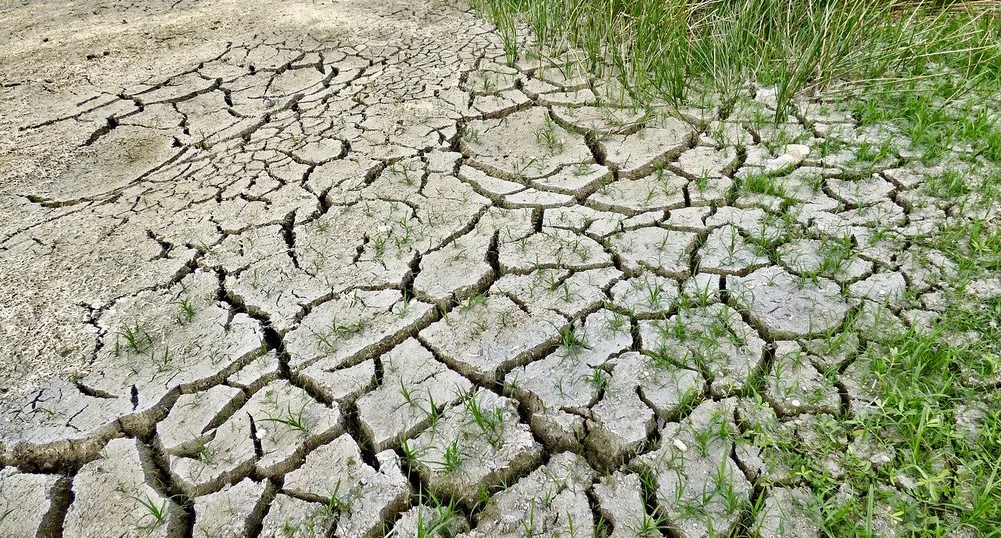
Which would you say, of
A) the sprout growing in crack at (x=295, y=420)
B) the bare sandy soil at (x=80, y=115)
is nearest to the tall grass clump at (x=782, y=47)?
the bare sandy soil at (x=80, y=115)

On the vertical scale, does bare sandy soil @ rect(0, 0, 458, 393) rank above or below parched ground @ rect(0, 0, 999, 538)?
above

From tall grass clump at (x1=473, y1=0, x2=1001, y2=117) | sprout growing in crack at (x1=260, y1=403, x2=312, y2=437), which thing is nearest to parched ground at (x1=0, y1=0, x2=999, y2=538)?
sprout growing in crack at (x1=260, y1=403, x2=312, y2=437)

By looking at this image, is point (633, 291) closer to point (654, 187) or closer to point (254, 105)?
point (654, 187)

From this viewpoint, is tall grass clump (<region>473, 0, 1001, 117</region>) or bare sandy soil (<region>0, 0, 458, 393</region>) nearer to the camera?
bare sandy soil (<region>0, 0, 458, 393</region>)

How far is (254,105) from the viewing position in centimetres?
327

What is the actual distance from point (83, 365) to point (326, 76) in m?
2.09

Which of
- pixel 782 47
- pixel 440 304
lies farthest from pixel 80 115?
pixel 782 47

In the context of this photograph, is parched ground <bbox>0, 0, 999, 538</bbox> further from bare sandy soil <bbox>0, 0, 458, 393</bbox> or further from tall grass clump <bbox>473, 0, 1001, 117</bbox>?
tall grass clump <bbox>473, 0, 1001, 117</bbox>

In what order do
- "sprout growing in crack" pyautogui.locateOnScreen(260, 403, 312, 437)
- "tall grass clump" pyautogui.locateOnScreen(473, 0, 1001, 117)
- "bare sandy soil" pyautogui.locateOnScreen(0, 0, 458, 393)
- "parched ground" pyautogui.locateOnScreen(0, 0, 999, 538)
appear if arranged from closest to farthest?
"parched ground" pyautogui.locateOnScreen(0, 0, 999, 538)
"sprout growing in crack" pyautogui.locateOnScreen(260, 403, 312, 437)
"bare sandy soil" pyautogui.locateOnScreen(0, 0, 458, 393)
"tall grass clump" pyautogui.locateOnScreen(473, 0, 1001, 117)

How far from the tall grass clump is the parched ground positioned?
18 centimetres

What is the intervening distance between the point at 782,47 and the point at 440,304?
2.12m

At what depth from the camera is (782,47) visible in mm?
3100

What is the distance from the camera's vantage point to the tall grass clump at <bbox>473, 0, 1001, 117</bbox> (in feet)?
9.64

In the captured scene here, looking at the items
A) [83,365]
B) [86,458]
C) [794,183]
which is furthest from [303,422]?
[794,183]
